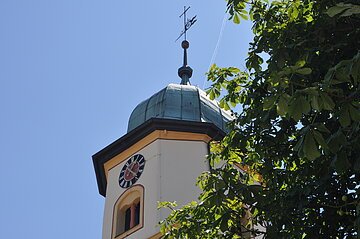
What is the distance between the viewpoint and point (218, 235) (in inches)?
315

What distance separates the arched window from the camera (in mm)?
16419

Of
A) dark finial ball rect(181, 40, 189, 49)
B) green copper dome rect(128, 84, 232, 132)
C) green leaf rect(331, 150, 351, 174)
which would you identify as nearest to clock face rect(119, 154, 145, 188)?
green copper dome rect(128, 84, 232, 132)

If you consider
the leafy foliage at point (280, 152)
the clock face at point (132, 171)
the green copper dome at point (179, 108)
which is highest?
the green copper dome at point (179, 108)

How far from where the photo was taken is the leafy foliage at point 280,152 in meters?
7.04

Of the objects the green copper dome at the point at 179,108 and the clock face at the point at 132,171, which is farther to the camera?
the green copper dome at the point at 179,108

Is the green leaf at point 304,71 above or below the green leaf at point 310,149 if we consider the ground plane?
above

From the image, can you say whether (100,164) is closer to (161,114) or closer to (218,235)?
(161,114)

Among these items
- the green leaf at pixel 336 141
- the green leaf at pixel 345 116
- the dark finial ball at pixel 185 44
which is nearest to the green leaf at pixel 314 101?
the green leaf at pixel 345 116

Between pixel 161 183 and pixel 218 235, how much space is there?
8276 millimetres

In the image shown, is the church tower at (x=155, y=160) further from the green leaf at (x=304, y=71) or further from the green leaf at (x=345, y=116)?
the green leaf at (x=304, y=71)

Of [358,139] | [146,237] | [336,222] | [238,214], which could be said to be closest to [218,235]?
[238,214]

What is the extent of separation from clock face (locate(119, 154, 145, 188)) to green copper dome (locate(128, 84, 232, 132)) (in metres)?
1.32

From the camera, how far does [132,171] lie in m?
17.4

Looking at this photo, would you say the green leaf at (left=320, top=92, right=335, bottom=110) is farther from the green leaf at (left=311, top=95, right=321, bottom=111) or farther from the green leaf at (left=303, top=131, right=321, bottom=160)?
the green leaf at (left=303, top=131, right=321, bottom=160)
